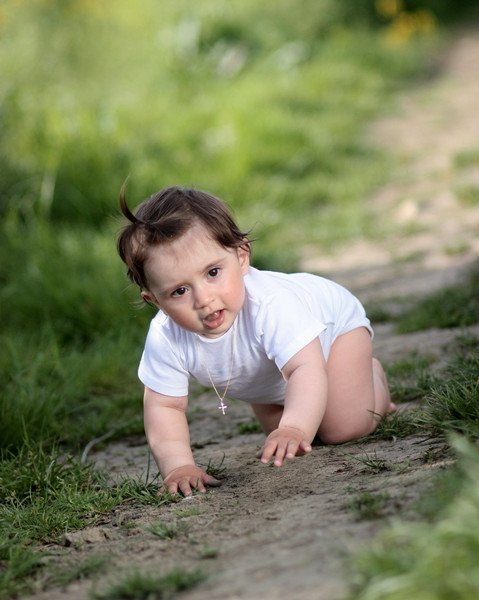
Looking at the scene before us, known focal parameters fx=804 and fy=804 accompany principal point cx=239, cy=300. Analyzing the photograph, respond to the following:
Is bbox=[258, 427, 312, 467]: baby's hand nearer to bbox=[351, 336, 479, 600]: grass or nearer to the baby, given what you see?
the baby

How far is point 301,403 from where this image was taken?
7.94ft

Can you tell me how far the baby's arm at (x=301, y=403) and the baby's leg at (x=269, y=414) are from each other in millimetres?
439

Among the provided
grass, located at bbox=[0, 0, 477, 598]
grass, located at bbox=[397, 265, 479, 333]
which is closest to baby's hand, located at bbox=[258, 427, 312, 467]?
grass, located at bbox=[0, 0, 477, 598]

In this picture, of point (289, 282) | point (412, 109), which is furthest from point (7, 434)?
point (412, 109)

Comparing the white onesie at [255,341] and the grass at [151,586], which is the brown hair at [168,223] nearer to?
the white onesie at [255,341]

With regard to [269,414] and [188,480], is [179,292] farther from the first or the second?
[269,414]

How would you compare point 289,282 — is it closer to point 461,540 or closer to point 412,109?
point 461,540

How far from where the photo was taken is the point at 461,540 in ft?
4.57

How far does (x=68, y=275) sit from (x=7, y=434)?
1839 millimetres

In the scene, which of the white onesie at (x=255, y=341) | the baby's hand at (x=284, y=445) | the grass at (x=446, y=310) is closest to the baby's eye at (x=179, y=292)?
the white onesie at (x=255, y=341)

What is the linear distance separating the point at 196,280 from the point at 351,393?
751 millimetres

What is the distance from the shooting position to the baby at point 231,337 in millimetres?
2426

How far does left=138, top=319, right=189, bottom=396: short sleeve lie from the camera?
8.75 feet

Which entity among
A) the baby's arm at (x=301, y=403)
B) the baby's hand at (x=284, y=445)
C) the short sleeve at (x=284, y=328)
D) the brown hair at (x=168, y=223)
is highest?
the brown hair at (x=168, y=223)
